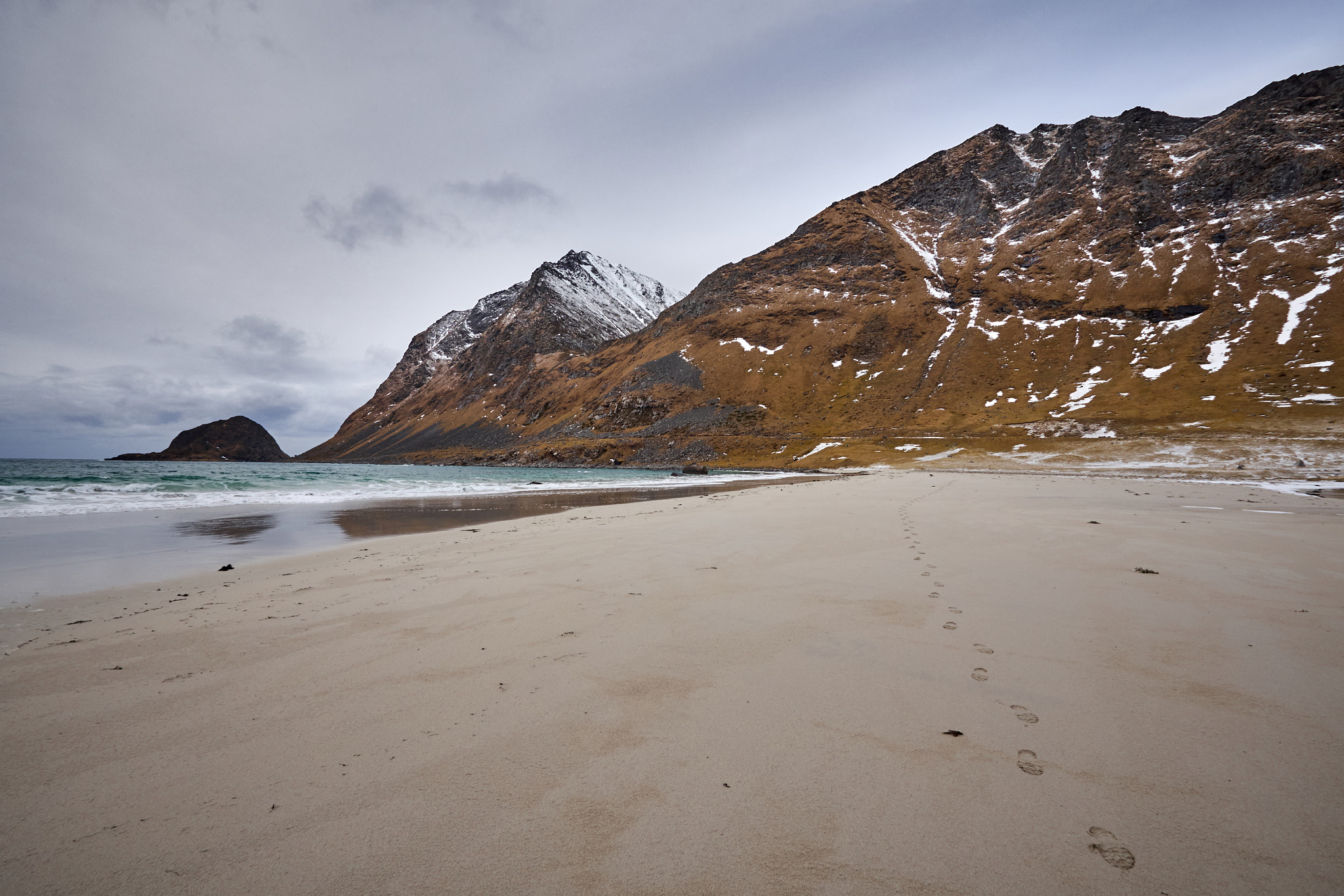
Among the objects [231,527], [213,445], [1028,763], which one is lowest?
[1028,763]

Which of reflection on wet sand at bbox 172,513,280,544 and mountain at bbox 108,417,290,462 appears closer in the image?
reflection on wet sand at bbox 172,513,280,544

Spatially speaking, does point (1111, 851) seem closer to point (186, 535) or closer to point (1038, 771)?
point (1038, 771)

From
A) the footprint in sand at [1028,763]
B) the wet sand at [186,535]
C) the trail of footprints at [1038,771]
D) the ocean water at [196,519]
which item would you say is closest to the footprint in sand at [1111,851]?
the trail of footprints at [1038,771]

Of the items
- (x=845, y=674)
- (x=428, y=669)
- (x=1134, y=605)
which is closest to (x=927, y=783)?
(x=845, y=674)

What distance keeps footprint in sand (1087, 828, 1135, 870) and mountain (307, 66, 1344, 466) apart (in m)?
A: 54.2

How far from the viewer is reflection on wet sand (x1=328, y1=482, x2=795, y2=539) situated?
14.3 m

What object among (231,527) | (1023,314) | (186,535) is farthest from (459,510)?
(1023,314)

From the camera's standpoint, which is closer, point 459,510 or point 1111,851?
point 1111,851

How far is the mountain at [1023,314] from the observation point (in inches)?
2224

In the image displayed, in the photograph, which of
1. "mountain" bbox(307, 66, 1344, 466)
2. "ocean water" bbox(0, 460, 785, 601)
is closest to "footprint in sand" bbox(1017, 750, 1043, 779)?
"ocean water" bbox(0, 460, 785, 601)

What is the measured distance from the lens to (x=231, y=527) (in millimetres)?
13914

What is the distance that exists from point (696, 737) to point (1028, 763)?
168cm

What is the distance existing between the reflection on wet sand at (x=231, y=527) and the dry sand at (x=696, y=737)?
684cm

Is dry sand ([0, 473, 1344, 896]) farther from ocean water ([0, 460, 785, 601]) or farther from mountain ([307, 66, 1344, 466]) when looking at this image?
mountain ([307, 66, 1344, 466])
